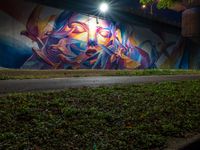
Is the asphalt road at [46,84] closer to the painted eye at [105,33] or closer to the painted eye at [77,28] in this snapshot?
the painted eye at [77,28]

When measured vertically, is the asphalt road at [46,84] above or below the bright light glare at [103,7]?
below

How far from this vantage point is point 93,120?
641 cm

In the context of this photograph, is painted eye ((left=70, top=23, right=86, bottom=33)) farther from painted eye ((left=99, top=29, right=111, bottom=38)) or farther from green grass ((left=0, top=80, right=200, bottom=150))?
green grass ((left=0, top=80, right=200, bottom=150))

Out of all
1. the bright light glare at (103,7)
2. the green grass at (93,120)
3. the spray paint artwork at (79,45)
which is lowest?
the green grass at (93,120)

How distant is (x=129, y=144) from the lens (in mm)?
5477

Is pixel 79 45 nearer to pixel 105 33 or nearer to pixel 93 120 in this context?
pixel 105 33

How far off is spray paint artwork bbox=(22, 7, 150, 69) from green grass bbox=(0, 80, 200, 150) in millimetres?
13038

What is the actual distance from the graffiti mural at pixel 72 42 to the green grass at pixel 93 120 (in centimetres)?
1222

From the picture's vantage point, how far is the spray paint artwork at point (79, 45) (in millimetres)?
21625

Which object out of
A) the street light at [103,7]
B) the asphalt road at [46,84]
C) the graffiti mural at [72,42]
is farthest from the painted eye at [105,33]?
the asphalt road at [46,84]

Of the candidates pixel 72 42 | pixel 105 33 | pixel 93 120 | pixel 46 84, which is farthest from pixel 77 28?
pixel 93 120

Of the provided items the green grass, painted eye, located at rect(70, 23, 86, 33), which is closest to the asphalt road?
the green grass

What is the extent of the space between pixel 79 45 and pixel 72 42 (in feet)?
2.37

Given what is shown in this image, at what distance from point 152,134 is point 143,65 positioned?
76.0 ft
